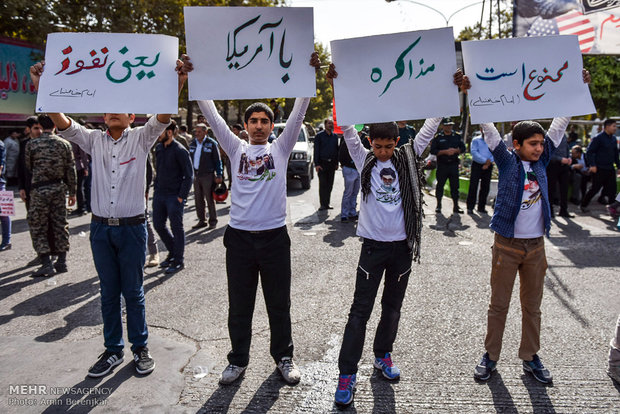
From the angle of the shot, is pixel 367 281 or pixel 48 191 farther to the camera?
pixel 48 191

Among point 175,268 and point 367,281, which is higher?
point 367,281

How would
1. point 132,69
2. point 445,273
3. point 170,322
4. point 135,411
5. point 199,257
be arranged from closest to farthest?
point 135,411
point 132,69
point 170,322
point 445,273
point 199,257

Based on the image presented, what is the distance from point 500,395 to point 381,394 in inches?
32.8

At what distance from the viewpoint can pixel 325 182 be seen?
36.0 ft

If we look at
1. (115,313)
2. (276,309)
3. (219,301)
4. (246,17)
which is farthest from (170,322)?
(246,17)

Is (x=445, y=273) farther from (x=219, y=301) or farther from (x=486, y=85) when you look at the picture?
(x=486, y=85)

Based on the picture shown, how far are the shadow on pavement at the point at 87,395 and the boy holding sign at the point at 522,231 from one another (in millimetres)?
2668

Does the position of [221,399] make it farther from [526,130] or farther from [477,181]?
[477,181]

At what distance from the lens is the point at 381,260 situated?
3461mm

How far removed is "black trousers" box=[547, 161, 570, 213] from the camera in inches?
411

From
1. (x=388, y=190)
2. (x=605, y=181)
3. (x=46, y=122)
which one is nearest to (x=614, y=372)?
(x=388, y=190)

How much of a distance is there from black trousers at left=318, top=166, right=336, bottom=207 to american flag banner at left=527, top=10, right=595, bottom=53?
5.49 meters

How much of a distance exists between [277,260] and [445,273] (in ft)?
11.2

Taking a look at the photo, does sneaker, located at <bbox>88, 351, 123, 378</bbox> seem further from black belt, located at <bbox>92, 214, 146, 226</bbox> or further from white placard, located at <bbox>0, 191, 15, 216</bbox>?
white placard, located at <bbox>0, 191, 15, 216</bbox>
